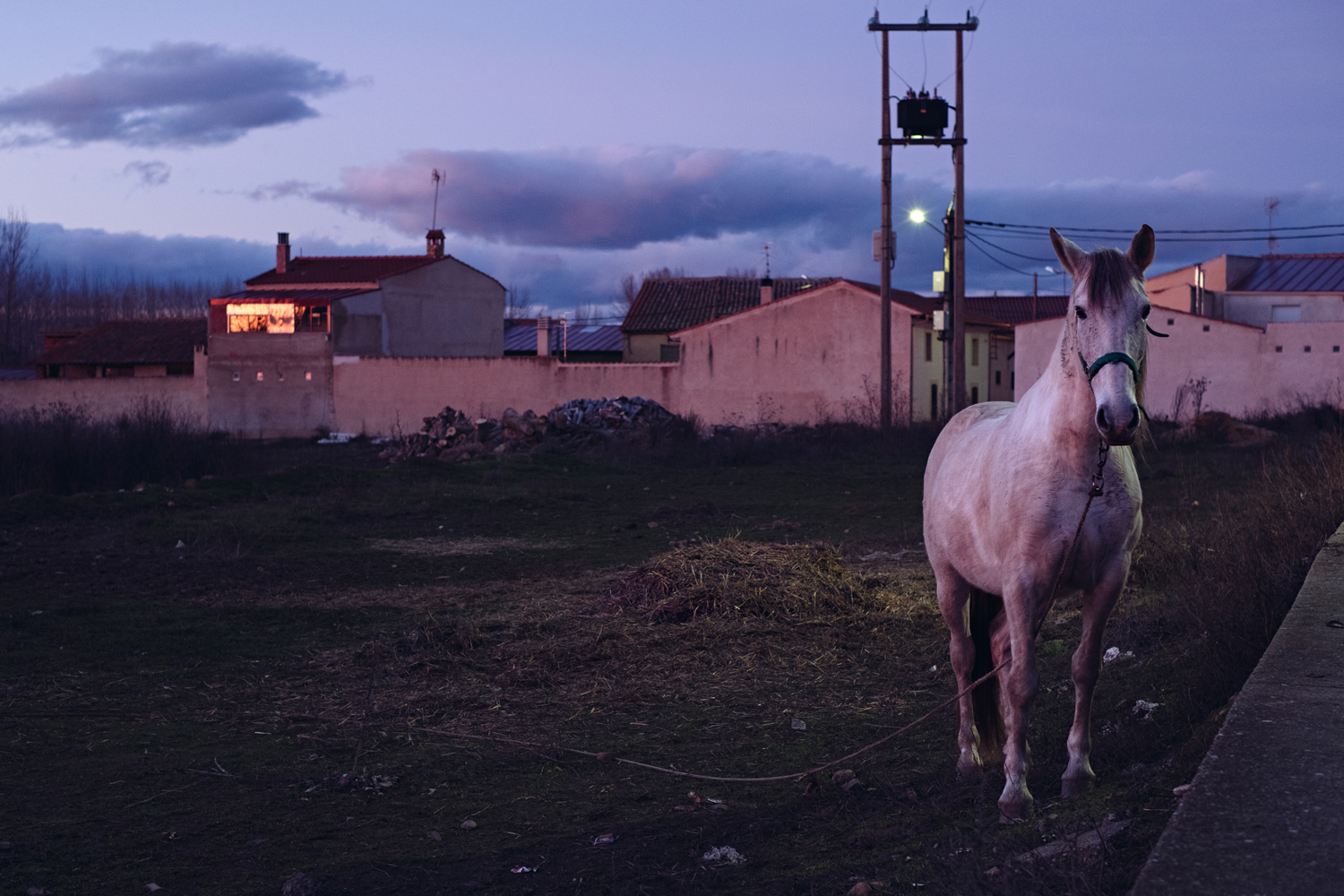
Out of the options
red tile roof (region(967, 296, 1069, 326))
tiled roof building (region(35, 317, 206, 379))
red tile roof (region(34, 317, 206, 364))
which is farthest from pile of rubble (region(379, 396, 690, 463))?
red tile roof (region(967, 296, 1069, 326))

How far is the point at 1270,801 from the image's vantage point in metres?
2.50

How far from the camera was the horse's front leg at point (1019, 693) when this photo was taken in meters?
3.65

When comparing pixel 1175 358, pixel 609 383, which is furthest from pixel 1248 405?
pixel 609 383

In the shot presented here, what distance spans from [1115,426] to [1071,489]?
22.9 inches

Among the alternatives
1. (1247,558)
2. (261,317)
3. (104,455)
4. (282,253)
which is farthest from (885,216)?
(282,253)

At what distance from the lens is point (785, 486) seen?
58.3 feet

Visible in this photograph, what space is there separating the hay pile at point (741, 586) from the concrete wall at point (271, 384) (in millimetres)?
31416

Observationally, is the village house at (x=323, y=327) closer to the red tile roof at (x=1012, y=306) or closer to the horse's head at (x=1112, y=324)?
the red tile roof at (x=1012, y=306)

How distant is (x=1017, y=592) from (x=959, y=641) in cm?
100

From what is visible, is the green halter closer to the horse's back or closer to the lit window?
the horse's back

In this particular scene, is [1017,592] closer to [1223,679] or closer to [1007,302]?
[1223,679]

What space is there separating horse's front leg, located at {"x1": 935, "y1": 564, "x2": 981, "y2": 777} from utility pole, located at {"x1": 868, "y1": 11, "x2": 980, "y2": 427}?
18.6 meters

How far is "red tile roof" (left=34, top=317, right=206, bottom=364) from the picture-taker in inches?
1914

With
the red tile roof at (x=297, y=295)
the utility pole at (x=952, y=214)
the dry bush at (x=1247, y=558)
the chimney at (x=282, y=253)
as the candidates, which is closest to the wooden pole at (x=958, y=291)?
the utility pole at (x=952, y=214)
